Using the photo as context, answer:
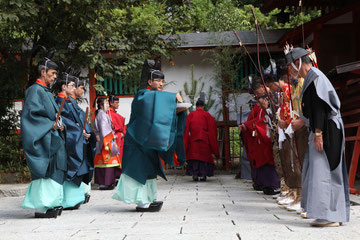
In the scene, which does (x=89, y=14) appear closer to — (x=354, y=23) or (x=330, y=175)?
(x=354, y=23)

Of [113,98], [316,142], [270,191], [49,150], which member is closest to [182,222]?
[316,142]

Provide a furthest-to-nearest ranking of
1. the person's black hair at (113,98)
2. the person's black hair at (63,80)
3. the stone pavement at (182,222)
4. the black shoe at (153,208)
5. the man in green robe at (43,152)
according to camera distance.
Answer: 1. the person's black hair at (113,98)
2. the person's black hair at (63,80)
3. the black shoe at (153,208)
4. the man in green robe at (43,152)
5. the stone pavement at (182,222)

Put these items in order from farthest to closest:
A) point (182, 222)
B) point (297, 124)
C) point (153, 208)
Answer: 1. point (153, 208)
2. point (297, 124)
3. point (182, 222)

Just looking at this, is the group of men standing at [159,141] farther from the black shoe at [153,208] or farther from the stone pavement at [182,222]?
the stone pavement at [182,222]

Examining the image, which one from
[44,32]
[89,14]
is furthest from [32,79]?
[89,14]

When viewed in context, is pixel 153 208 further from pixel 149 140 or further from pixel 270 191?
pixel 270 191

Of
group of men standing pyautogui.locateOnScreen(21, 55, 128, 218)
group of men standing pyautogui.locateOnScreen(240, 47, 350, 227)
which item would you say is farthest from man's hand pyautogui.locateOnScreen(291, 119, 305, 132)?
group of men standing pyautogui.locateOnScreen(21, 55, 128, 218)

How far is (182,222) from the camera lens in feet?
17.0

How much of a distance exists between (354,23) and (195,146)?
174 inches

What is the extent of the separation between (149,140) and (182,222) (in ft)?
4.01

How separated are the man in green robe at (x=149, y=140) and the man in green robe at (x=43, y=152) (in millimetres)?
808

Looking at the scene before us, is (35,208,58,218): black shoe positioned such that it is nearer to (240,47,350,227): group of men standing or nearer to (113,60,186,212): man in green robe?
(113,60,186,212): man in green robe

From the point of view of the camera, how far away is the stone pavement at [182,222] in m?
4.39

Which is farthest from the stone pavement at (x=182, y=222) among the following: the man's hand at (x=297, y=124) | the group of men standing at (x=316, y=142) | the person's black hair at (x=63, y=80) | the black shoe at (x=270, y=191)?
the person's black hair at (x=63, y=80)
